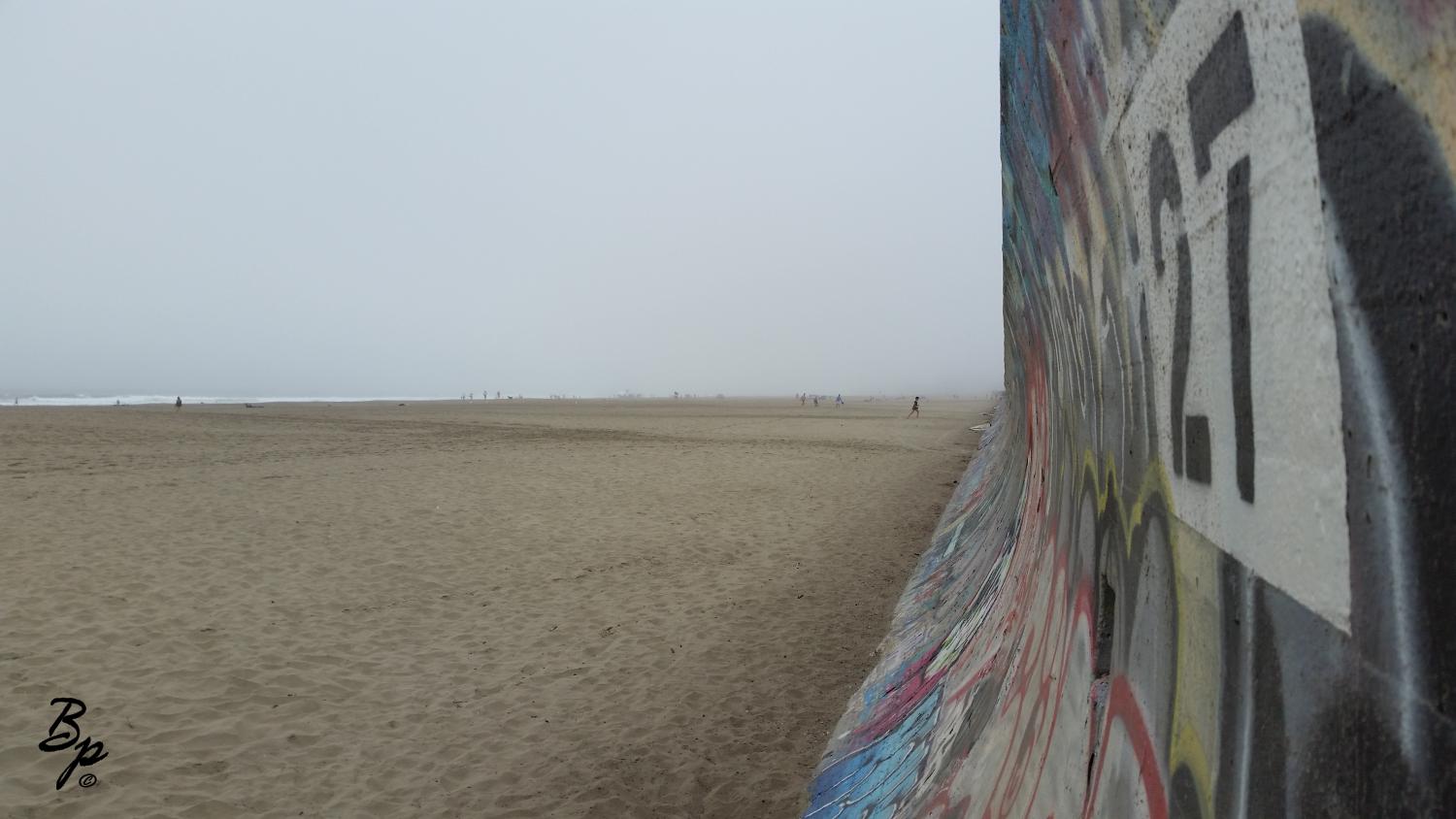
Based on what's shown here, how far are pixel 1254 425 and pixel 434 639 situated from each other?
6.93 metres

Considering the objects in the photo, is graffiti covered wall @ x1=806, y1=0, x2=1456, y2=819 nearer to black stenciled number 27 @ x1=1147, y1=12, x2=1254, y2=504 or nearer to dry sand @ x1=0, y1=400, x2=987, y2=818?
black stenciled number 27 @ x1=1147, y1=12, x2=1254, y2=504

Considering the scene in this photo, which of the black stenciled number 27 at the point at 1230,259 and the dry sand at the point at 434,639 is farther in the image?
the dry sand at the point at 434,639

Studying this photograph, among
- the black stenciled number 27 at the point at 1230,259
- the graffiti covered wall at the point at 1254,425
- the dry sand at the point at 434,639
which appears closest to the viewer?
the graffiti covered wall at the point at 1254,425

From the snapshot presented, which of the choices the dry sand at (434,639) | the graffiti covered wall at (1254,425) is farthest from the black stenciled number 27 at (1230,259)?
the dry sand at (434,639)

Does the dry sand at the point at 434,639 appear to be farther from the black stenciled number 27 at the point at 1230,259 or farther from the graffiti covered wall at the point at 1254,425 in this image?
the black stenciled number 27 at the point at 1230,259

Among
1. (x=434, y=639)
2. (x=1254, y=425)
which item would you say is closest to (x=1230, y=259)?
(x=1254, y=425)

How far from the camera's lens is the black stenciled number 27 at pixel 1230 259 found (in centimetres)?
118

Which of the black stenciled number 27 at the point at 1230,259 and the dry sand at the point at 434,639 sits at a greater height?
the black stenciled number 27 at the point at 1230,259

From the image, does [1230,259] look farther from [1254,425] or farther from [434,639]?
[434,639]

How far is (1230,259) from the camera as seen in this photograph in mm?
1258

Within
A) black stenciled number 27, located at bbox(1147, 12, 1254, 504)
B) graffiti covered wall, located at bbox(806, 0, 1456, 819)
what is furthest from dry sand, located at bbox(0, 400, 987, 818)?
black stenciled number 27, located at bbox(1147, 12, 1254, 504)

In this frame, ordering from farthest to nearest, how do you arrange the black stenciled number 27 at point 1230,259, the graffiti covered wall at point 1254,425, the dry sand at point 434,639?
the dry sand at point 434,639
the black stenciled number 27 at point 1230,259
the graffiti covered wall at point 1254,425

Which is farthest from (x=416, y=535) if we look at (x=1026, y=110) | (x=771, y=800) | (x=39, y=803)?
(x=1026, y=110)

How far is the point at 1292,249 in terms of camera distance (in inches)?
40.8
